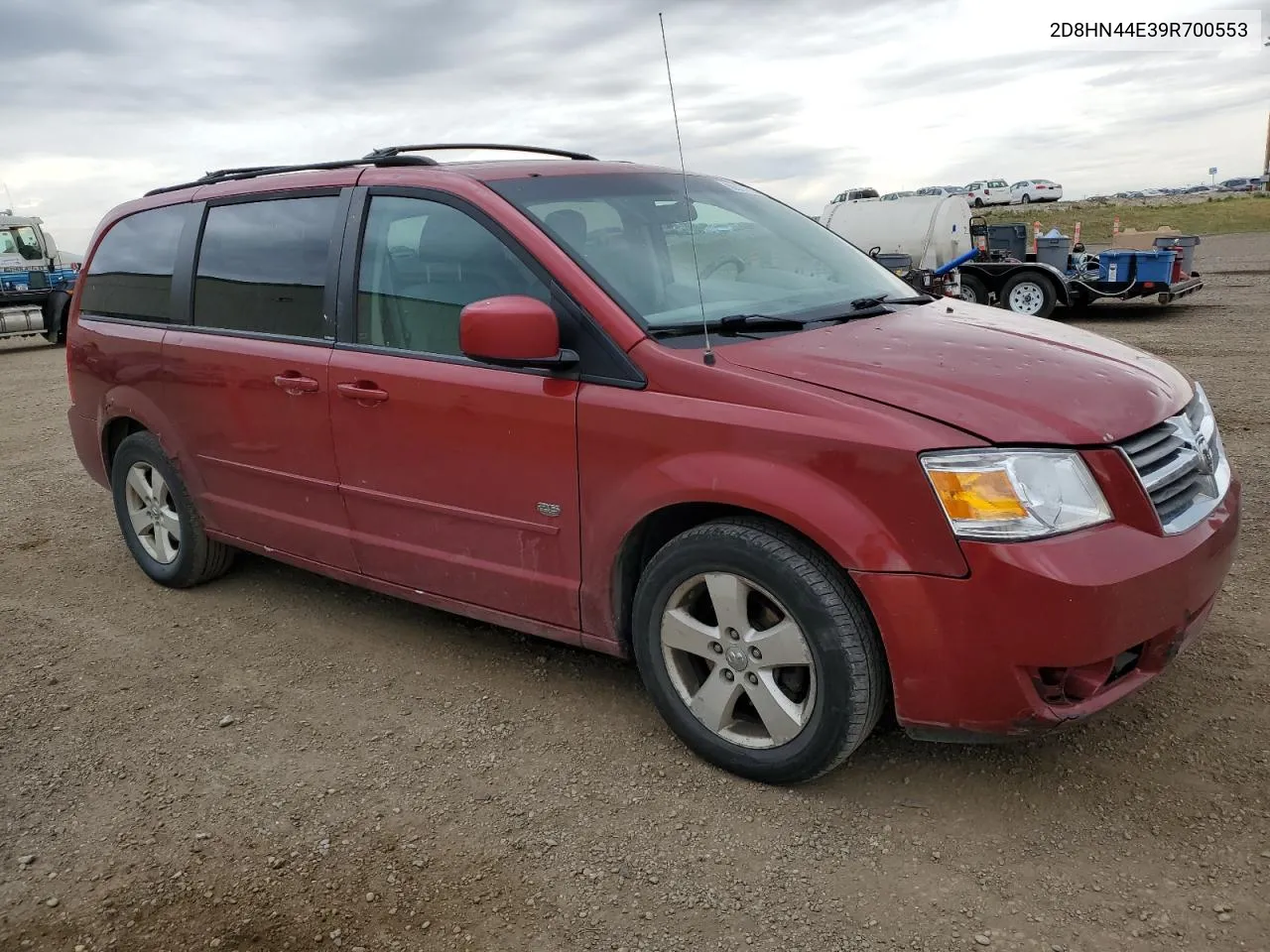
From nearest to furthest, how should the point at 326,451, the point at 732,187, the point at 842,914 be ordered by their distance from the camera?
1. the point at 842,914
2. the point at 326,451
3. the point at 732,187

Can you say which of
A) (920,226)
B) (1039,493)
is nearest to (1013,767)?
(1039,493)

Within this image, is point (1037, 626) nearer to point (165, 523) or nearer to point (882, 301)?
point (882, 301)

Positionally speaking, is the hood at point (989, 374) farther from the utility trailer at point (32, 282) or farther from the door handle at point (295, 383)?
the utility trailer at point (32, 282)

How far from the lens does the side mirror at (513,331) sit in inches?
116

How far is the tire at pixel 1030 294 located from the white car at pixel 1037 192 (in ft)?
168

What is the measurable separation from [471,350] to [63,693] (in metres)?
2.23

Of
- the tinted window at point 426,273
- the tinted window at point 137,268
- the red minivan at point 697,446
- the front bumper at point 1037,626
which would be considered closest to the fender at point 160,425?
the red minivan at point 697,446

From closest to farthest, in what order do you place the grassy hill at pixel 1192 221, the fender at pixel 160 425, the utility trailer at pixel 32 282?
1. the fender at pixel 160 425
2. the utility trailer at pixel 32 282
3. the grassy hill at pixel 1192 221

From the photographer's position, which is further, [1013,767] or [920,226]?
[920,226]

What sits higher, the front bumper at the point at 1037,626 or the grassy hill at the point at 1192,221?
the grassy hill at the point at 1192,221

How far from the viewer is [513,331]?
2.93 meters

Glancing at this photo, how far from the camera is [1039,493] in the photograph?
2463 mm

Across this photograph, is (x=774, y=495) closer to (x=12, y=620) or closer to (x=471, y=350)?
(x=471, y=350)

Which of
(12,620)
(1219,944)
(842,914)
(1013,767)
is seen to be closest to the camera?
(1219,944)
